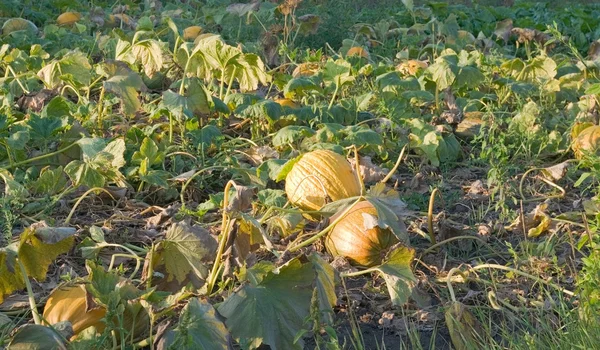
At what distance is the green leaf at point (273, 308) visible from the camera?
2.37m

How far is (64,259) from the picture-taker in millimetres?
3105

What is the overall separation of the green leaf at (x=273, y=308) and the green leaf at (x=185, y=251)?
0.25 m

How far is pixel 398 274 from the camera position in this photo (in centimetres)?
272

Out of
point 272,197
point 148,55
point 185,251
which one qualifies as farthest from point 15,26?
point 185,251

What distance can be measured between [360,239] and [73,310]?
3.27ft

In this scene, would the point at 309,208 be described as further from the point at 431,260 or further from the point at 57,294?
the point at 57,294

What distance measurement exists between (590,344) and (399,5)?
22.7 ft

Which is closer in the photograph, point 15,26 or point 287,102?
point 287,102

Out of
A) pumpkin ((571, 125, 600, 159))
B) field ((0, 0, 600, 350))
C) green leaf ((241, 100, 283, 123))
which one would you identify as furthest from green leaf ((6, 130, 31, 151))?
pumpkin ((571, 125, 600, 159))

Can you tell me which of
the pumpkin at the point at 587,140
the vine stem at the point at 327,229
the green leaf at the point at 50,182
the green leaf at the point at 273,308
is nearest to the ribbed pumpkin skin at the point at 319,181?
the vine stem at the point at 327,229

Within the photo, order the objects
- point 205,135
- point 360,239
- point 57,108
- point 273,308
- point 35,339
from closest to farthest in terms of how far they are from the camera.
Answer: point 35,339 → point 273,308 → point 360,239 → point 205,135 → point 57,108

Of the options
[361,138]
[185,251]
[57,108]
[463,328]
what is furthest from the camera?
[57,108]

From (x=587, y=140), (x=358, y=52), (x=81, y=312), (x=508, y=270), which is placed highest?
(x=81, y=312)

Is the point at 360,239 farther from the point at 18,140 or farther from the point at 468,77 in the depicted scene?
the point at 468,77
